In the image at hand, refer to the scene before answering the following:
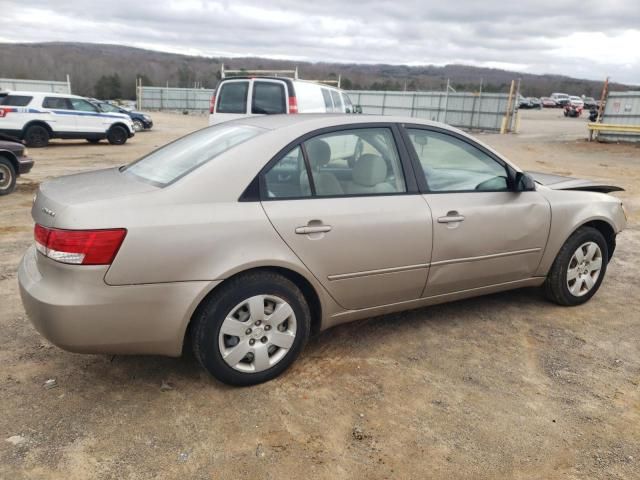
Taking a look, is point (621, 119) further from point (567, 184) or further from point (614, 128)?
point (567, 184)

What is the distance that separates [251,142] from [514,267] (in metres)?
2.19

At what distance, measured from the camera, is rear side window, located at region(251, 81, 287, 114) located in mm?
10156

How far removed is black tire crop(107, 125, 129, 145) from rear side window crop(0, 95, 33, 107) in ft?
9.16

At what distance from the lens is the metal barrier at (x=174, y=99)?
4100cm

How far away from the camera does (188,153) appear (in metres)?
3.41

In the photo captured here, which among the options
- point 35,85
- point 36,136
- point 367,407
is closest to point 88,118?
point 36,136

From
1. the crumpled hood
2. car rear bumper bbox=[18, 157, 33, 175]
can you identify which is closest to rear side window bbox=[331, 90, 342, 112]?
car rear bumper bbox=[18, 157, 33, 175]

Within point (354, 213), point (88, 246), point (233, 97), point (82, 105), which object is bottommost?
point (82, 105)

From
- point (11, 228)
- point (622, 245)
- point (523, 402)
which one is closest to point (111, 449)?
point (523, 402)

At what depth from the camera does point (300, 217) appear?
Result: 308 centimetres

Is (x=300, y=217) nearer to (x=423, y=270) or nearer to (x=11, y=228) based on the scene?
(x=423, y=270)

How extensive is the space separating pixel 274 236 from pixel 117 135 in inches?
667

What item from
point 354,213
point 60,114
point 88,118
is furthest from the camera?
point 88,118

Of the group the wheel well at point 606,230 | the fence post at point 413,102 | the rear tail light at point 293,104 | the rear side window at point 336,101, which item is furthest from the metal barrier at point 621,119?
the wheel well at point 606,230
